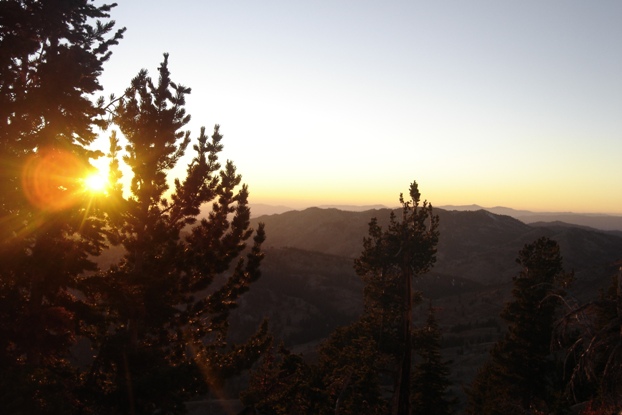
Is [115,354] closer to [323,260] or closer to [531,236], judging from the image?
[323,260]

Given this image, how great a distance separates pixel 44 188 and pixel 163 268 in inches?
152

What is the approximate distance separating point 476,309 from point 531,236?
110284 mm

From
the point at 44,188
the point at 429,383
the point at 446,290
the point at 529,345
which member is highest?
the point at 44,188

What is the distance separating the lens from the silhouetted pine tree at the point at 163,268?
39.0 feet

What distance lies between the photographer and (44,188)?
37.3 ft

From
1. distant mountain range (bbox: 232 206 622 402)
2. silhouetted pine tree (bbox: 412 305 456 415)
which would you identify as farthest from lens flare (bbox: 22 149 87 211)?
distant mountain range (bbox: 232 206 622 402)

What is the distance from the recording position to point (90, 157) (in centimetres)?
1250

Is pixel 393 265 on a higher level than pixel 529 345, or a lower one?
higher

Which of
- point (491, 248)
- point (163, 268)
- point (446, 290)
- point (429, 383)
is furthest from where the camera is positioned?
point (491, 248)

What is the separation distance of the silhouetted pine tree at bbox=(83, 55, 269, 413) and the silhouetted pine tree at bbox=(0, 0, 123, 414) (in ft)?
3.49

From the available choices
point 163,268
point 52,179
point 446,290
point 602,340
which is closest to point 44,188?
point 52,179

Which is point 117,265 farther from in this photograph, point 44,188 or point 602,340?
point 602,340

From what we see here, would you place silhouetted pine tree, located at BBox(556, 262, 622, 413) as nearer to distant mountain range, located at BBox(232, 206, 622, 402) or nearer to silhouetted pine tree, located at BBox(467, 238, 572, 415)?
silhouetted pine tree, located at BBox(467, 238, 572, 415)

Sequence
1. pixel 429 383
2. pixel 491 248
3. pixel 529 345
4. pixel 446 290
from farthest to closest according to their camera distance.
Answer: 1. pixel 491 248
2. pixel 446 290
3. pixel 529 345
4. pixel 429 383
